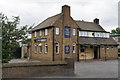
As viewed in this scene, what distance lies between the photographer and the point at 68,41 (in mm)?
26109

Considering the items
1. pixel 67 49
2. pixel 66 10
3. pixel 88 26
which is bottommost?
pixel 67 49

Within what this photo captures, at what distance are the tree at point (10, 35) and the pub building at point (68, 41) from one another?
47.3ft

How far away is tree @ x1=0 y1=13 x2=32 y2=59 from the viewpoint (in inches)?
376

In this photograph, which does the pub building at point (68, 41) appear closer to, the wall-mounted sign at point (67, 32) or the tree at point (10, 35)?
the wall-mounted sign at point (67, 32)

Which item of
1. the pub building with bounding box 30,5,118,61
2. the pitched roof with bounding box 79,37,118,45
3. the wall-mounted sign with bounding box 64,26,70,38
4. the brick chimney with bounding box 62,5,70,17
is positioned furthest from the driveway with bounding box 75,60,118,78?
the brick chimney with bounding box 62,5,70,17

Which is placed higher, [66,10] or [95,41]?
[66,10]

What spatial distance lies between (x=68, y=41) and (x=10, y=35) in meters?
17.0

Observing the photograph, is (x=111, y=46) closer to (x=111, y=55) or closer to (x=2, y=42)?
(x=111, y=55)

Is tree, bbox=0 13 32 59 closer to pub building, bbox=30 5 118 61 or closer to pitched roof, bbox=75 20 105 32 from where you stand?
pub building, bbox=30 5 118 61

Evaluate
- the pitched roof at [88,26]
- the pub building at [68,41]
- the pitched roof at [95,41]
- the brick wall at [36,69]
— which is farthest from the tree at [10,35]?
the pitched roof at [88,26]

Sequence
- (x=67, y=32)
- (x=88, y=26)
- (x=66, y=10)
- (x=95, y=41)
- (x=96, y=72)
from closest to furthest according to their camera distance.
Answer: (x=96, y=72), (x=67, y=32), (x=66, y=10), (x=95, y=41), (x=88, y=26)

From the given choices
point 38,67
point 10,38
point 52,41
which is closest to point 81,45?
point 52,41

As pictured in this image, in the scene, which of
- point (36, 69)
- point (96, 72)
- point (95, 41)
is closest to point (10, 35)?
point (36, 69)

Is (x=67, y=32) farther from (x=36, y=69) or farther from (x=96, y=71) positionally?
(x=36, y=69)
